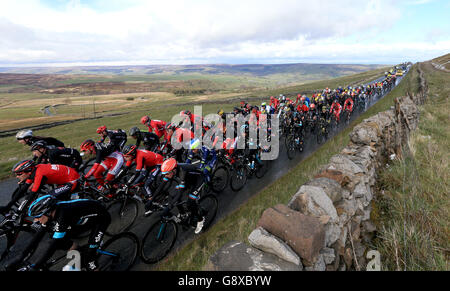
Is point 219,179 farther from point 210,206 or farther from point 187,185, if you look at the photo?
point 187,185

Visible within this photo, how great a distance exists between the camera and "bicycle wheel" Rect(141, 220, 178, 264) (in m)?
4.79

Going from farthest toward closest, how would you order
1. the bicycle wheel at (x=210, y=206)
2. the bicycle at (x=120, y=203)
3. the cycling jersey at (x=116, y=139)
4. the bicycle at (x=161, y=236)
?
1. the cycling jersey at (x=116, y=139)
2. the bicycle wheel at (x=210, y=206)
3. the bicycle at (x=120, y=203)
4. the bicycle at (x=161, y=236)

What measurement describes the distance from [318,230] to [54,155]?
25.9ft

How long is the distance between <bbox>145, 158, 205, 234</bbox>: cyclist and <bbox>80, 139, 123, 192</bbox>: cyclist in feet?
7.83

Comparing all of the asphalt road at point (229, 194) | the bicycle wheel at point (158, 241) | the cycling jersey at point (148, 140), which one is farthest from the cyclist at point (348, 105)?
the bicycle wheel at point (158, 241)

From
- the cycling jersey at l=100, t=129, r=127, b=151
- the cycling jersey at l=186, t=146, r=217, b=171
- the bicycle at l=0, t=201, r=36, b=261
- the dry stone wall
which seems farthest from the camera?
the cycling jersey at l=100, t=129, r=127, b=151

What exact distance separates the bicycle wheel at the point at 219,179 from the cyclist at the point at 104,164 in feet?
11.2

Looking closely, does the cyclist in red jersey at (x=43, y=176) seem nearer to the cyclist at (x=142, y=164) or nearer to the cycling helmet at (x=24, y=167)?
the cycling helmet at (x=24, y=167)

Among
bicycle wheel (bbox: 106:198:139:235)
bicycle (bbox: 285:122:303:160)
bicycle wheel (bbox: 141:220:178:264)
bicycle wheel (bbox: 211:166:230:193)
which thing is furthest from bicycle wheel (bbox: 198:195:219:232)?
bicycle (bbox: 285:122:303:160)

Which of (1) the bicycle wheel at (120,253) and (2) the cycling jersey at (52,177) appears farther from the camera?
(2) the cycling jersey at (52,177)

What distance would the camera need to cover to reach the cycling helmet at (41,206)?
328 cm

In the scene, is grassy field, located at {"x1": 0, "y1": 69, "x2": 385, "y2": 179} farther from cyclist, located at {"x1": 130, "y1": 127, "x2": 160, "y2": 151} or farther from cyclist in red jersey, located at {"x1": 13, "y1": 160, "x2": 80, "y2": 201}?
cyclist, located at {"x1": 130, "y1": 127, "x2": 160, "y2": 151}

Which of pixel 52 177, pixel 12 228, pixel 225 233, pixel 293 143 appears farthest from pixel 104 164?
pixel 293 143
